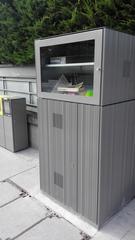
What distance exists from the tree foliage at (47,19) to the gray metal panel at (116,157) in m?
1.07

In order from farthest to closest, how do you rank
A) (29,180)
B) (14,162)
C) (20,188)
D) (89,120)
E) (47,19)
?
1. (14,162)
2. (47,19)
3. (29,180)
4. (20,188)
5. (89,120)

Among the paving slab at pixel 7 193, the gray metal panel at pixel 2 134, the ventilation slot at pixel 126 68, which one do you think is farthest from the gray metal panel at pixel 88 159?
the gray metal panel at pixel 2 134

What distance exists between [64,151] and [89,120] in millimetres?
514

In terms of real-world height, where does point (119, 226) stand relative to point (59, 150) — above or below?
below

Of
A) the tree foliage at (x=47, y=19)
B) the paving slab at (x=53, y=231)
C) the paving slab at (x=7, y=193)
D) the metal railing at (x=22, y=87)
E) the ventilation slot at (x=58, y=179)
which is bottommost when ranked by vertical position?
the paving slab at (x=53, y=231)

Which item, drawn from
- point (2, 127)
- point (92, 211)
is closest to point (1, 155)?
point (2, 127)

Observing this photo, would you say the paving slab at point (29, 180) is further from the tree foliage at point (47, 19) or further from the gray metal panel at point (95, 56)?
the tree foliage at point (47, 19)

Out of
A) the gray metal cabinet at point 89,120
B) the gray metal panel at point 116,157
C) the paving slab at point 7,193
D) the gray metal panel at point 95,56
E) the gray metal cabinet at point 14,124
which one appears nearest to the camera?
the gray metal panel at point 95,56

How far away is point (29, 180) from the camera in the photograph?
9.35 ft

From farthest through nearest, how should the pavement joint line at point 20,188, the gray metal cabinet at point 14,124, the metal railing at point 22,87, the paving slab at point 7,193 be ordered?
the metal railing at point 22,87 < the gray metal cabinet at point 14,124 < the pavement joint line at point 20,188 < the paving slab at point 7,193

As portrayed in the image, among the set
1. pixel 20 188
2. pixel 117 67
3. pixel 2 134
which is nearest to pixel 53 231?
pixel 20 188

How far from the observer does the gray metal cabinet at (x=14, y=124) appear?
12.0 ft

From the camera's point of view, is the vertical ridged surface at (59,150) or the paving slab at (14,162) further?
the paving slab at (14,162)

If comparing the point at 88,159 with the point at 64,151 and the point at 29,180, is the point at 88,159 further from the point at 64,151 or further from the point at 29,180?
the point at 29,180
